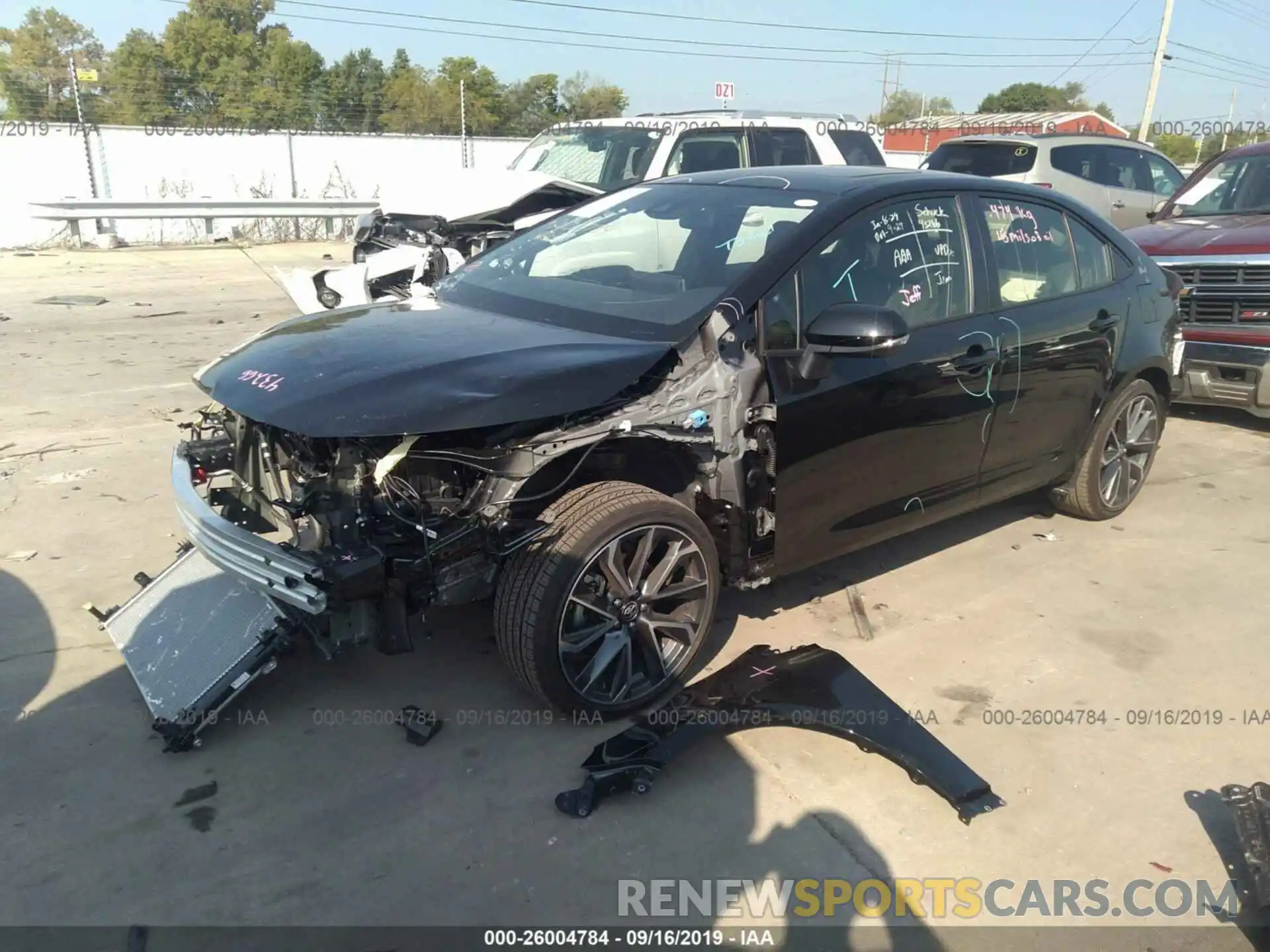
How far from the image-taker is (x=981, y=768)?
10.6 feet

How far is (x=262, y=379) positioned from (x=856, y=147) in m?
8.14

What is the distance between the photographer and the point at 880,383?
3.76 meters

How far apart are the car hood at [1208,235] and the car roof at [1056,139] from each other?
10.8 ft

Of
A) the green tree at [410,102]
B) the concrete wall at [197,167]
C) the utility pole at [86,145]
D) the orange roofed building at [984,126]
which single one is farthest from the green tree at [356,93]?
the orange roofed building at [984,126]

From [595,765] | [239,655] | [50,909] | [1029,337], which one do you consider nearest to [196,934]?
[50,909]

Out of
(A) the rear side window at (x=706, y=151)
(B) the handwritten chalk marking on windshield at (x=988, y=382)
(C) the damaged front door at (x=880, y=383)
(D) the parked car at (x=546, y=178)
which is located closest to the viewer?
(C) the damaged front door at (x=880, y=383)

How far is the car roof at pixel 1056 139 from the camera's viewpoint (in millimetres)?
11195

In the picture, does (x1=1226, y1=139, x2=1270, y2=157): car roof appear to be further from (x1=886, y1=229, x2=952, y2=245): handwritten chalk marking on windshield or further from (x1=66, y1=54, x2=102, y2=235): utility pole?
(x1=66, y1=54, x2=102, y2=235): utility pole

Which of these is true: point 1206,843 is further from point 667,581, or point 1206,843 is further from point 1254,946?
point 667,581

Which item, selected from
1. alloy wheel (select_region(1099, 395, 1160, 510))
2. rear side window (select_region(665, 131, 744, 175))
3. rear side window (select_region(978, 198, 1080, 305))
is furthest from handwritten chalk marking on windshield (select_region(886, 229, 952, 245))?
rear side window (select_region(665, 131, 744, 175))

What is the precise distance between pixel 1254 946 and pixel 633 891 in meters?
1.66

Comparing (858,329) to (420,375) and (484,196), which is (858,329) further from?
(484,196)

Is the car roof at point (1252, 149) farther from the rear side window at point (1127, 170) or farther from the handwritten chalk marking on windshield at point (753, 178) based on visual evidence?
the handwritten chalk marking on windshield at point (753, 178)

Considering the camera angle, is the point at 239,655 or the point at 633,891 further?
the point at 239,655
